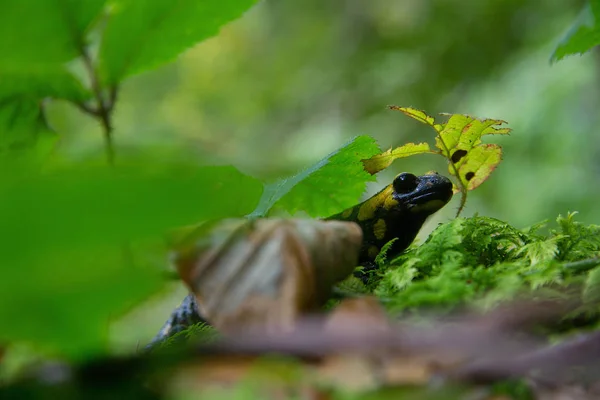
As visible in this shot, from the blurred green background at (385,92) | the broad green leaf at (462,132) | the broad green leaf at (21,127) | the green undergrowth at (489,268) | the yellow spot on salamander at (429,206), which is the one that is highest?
the blurred green background at (385,92)

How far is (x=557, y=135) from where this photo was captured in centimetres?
511

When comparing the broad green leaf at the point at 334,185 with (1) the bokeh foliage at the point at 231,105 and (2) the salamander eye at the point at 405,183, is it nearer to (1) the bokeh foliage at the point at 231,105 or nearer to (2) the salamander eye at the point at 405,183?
(1) the bokeh foliage at the point at 231,105

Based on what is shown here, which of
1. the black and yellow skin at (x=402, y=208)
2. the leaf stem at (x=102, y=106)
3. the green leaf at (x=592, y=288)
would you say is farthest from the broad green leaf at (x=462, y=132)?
the leaf stem at (x=102, y=106)

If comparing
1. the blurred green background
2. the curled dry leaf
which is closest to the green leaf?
the curled dry leaf

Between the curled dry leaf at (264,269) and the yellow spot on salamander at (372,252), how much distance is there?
69 cm

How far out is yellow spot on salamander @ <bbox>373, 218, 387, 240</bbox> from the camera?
1597 millimetres

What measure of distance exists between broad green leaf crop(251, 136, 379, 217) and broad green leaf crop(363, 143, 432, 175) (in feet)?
0.34

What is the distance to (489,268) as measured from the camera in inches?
35.0

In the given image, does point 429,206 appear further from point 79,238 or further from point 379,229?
point 79,238

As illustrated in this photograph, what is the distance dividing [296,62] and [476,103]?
124 inches

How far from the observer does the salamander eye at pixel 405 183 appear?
158 cm

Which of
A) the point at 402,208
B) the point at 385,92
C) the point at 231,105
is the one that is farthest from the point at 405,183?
the point at 231,105

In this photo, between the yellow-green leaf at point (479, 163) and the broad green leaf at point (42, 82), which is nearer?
the broad green leaf at point (42, 82)

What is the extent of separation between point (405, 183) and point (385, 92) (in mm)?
5281
